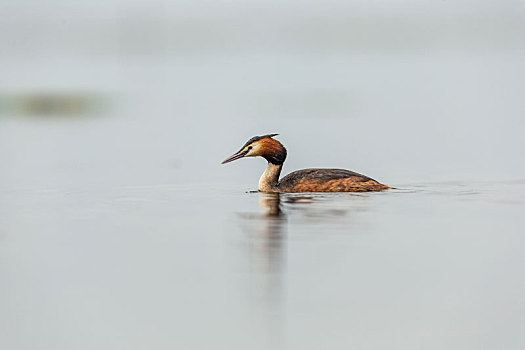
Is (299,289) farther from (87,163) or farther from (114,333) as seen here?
(87,163)

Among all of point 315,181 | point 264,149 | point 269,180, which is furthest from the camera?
point 264,149

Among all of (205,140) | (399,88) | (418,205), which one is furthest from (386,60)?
(418,205)

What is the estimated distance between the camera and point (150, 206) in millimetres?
13625

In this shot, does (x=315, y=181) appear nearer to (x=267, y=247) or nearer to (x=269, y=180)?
(x=269, y=180)

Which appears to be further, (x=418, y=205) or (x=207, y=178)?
(x=207, y=178)

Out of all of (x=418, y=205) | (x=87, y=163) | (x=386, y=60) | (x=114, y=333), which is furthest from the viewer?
(x=386, y=60)

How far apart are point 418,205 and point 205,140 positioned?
9.82 m

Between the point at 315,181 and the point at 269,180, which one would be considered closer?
the point at 315,181

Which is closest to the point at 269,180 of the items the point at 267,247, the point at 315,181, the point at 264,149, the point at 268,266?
the point at 264,149

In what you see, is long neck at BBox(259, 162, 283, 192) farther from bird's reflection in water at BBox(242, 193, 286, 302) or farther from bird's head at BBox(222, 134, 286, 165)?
bird's reflection in water at BBox(242, 193, 286, 302)

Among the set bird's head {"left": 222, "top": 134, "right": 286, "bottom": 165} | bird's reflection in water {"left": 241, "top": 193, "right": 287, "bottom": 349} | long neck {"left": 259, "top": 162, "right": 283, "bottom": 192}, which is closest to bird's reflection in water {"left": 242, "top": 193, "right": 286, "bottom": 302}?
bird's reflection in water {"left": 241, "top": 193, "right": 287, "bottom": 349}

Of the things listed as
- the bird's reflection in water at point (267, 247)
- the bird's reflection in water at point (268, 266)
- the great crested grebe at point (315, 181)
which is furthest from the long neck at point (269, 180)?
the bird's reflection in water at point (268, 266)

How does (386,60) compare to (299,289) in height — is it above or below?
above

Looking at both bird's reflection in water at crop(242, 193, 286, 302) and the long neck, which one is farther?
the long neck
